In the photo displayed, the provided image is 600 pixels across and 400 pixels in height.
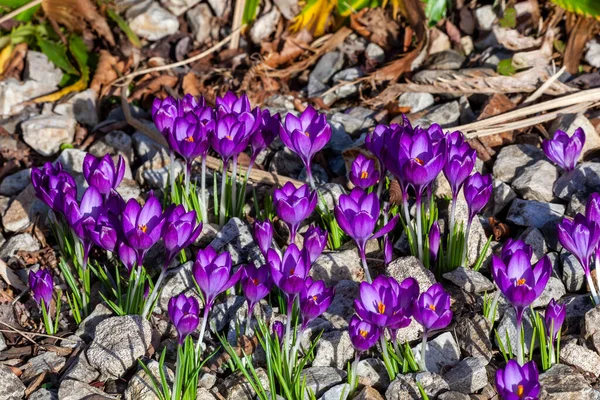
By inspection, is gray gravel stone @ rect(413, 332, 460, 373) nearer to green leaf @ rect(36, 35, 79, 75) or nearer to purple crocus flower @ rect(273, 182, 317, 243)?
purple crocus flower @ rect(273, 182, 317, 243)

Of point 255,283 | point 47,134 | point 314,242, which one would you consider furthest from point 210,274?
point 47,134

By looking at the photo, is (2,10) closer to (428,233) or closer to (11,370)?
(11,370)

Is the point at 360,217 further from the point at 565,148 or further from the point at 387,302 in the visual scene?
the point at 565,148

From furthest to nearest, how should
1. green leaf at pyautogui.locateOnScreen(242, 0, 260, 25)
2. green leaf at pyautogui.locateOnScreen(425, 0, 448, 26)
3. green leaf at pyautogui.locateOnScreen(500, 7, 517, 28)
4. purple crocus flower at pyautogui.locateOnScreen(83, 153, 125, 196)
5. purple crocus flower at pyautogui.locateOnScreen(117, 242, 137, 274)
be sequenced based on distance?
green leaf at pyautogui.locateOnScreen(242, 0, 260, 25), green leaf at pyautogui.locateOnScreen(425, 0, 448, 26), green leaf at pyautogui.locateOnScreen(500, 7, 517, 28), purple crocus flower at pyautogui.locateOnScreen(83, 153, 125, 196), purple crocus flower at pyautogui.locateOnScreen(117, 242, 137, 274)

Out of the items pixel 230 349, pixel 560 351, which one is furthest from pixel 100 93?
pixel 560 351

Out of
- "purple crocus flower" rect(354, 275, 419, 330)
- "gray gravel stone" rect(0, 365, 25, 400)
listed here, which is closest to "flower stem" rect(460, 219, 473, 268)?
"purple crocus flower" rect(354, 275, 419, 330)

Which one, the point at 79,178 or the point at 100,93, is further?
the point at 100,93
